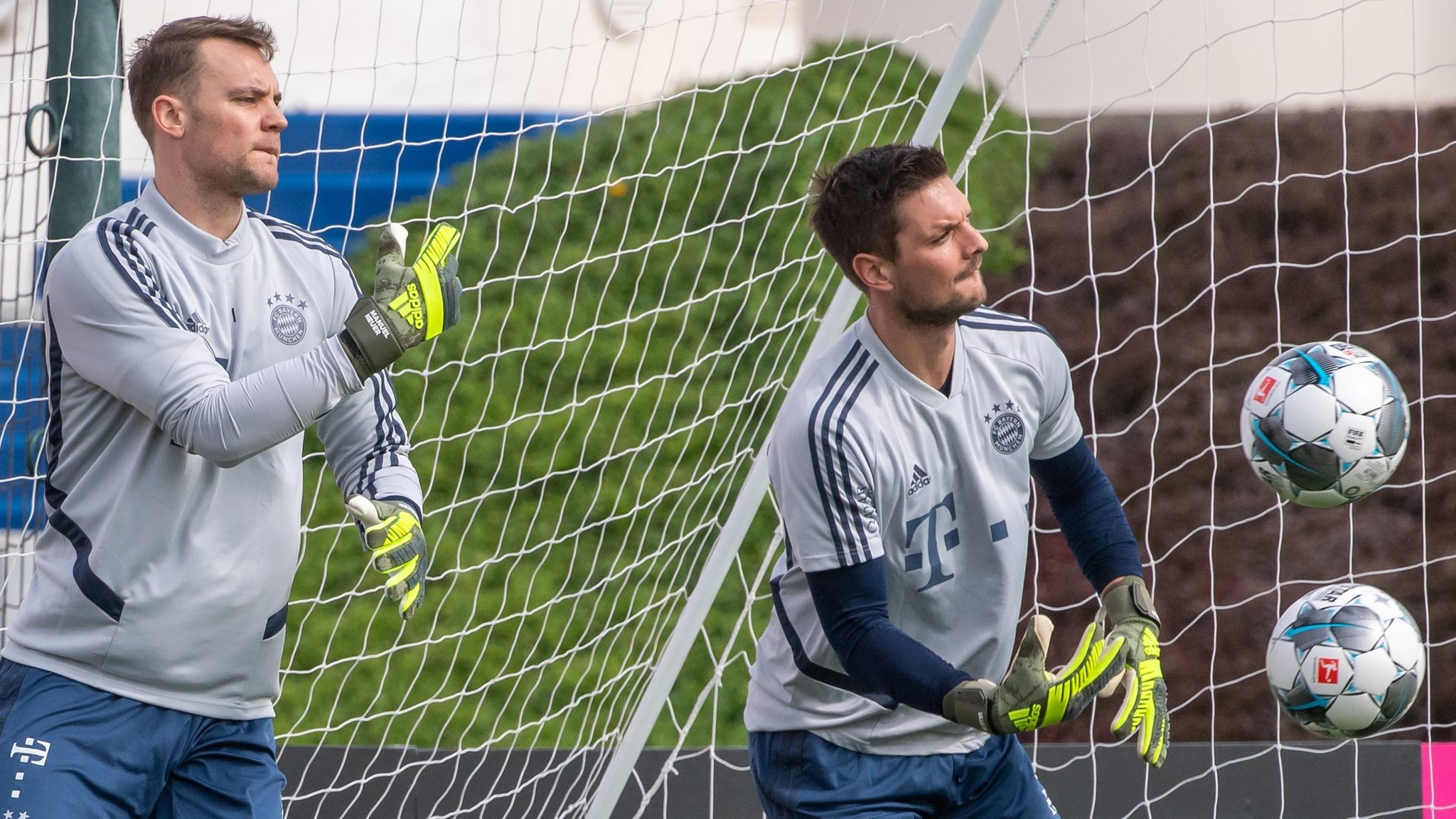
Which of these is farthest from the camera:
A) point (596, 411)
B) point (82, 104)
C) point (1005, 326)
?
point (596, 411)

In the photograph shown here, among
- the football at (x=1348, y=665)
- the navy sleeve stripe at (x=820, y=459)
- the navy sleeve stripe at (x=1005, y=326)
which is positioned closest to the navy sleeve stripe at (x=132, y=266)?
the navy sleeve stripe at (x=820, y=459)

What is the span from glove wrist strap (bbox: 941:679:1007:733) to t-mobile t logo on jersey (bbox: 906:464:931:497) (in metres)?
0.41

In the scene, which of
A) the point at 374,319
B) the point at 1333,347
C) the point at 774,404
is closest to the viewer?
the point at 374,319

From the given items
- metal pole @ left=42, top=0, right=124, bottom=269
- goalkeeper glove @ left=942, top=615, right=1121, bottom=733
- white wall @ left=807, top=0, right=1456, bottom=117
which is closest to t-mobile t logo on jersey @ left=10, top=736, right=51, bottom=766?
goalkeeper glove @ left=942, top=615, right=1121, bottom=733

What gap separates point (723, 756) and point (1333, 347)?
209cm

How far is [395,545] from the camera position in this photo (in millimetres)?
2664

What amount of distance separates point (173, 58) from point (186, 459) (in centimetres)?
67

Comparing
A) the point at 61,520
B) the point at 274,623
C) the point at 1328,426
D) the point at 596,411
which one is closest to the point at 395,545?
the point at 274,623

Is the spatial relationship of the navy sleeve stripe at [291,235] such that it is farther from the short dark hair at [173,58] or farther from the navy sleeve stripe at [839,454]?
the navy sleeve stripe at [839,454]

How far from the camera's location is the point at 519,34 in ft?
25.6

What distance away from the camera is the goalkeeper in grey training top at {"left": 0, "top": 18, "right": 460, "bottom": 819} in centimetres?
246

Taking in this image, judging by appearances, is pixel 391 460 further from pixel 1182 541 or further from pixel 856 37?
pixel 856 37

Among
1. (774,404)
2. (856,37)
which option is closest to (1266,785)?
(774,404)

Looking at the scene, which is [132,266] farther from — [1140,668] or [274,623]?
[1140,668]
